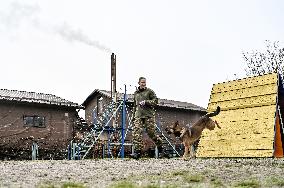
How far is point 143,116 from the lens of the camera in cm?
889

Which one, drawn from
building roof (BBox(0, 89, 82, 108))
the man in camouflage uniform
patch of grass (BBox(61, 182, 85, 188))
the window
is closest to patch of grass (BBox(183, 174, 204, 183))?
patch of grass (BBox(61, 182, 85, 188))

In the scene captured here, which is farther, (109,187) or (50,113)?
(50,113)

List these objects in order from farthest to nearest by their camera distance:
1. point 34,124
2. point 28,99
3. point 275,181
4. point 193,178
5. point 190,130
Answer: point 34,124 < point 28,99 < point 190,130 < point 193,178 < point 275,181

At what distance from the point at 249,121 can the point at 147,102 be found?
8.25 ft

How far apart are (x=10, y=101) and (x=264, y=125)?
1941cm

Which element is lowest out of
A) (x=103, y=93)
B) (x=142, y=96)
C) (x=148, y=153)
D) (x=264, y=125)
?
(x=148, y=153)

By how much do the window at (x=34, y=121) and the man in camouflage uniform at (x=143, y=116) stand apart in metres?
17.4

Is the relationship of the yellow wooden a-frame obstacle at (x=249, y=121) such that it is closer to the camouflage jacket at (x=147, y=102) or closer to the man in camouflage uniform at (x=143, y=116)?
the man in camouflage uniform at (x=143, y=116)

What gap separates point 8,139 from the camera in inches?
923

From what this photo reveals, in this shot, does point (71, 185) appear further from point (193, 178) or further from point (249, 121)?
point (249, 121)

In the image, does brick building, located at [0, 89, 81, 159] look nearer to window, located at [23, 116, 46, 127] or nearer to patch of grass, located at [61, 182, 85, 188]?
window, located at [23, 116, 46, 127]

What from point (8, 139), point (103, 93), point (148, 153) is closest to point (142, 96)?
point (148, 153)

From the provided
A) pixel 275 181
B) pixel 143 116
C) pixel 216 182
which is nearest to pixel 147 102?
pixel 143 116

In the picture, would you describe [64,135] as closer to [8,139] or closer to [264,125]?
[8,139]
